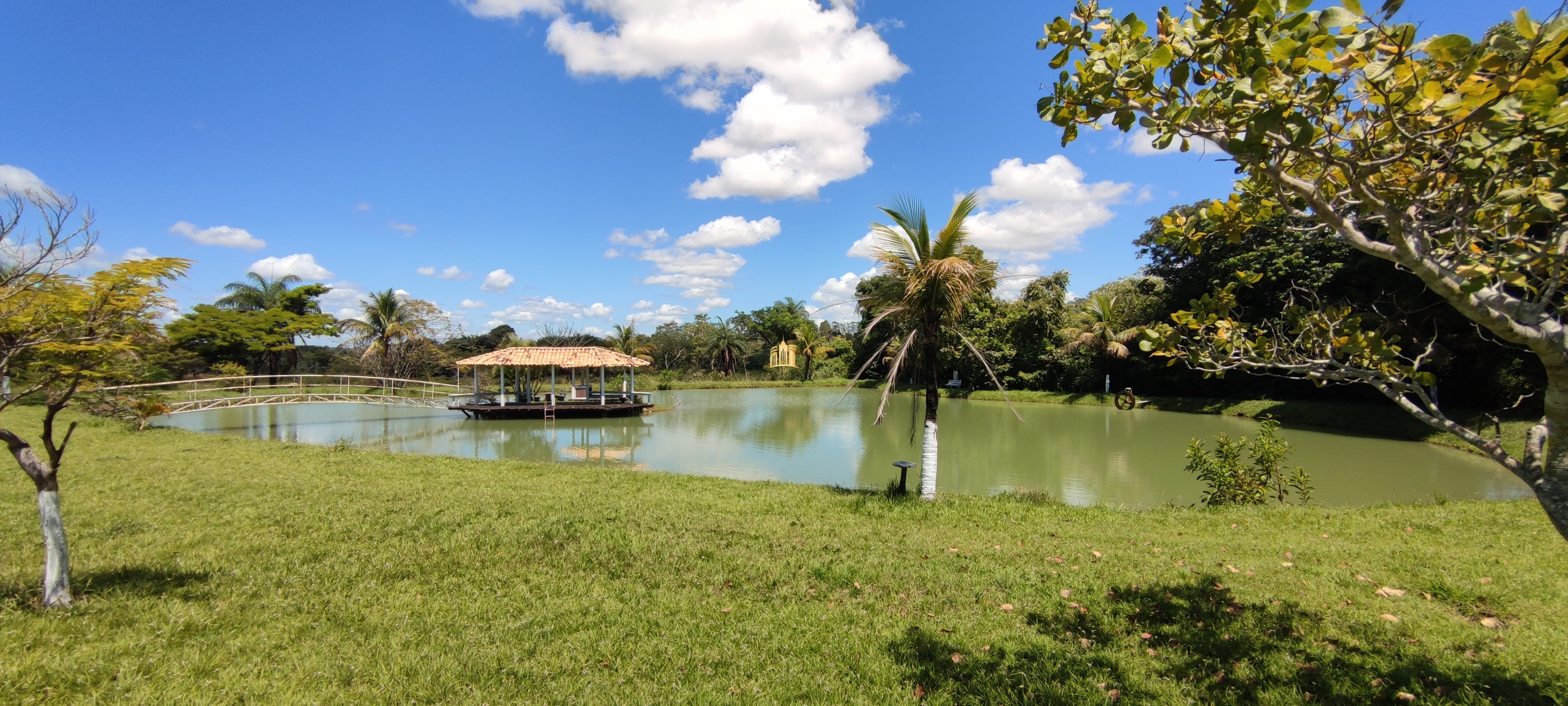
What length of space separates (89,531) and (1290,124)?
7.65 m

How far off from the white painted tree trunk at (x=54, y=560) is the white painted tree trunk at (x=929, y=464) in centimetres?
617

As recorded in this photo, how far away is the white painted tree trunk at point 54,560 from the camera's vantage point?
323 cm

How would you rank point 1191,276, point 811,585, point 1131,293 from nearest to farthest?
Answer: point 811,585, point 1191,276, point 1131,293

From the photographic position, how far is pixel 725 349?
132 ft

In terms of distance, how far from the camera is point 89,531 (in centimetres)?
489

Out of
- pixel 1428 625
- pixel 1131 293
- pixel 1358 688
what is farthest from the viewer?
pixel 1131 293

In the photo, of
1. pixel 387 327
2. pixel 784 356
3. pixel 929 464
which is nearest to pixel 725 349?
pixel 784 356

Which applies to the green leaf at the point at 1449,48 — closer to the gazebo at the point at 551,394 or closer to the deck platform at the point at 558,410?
the gazebo at the point at 551,394

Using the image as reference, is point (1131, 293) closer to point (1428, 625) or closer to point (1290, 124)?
point (1428, 625)

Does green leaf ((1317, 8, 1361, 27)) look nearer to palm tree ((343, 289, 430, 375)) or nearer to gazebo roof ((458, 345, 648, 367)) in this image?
gazebo roof ((458, 345, 648, 367))

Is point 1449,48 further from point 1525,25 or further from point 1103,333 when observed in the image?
point 1103,333

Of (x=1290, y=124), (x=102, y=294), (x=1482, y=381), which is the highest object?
(x=1290, y=124)

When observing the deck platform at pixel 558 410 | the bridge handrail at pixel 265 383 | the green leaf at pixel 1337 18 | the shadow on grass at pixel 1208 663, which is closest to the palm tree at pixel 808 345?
the deck platform at pixel 558 410

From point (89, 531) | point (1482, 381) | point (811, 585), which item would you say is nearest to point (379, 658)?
point (811, 585)
